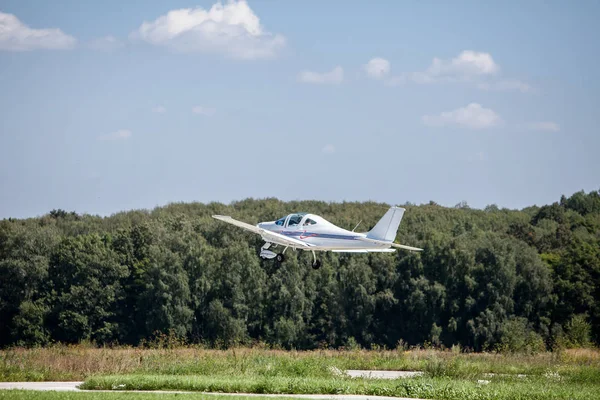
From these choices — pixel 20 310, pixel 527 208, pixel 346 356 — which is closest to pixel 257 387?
pixel 346 356

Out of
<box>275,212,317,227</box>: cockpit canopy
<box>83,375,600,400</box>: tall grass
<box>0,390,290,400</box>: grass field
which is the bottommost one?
<box>83,375,600,400</box>: tall grass

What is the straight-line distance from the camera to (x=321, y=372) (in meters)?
34.8

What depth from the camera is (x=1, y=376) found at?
3359 cm

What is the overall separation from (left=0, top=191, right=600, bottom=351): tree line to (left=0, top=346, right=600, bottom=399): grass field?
3422 centimetres

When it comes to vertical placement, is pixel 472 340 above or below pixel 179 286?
below

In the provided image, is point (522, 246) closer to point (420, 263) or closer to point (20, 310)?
point (420, 263)

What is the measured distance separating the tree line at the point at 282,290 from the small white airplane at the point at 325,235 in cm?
4076

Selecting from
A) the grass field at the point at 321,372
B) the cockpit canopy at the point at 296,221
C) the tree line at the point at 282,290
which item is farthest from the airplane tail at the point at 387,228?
the tree line at the point at 282,290

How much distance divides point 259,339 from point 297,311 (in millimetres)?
4766

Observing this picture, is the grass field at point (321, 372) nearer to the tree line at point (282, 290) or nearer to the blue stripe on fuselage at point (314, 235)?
the blue stripe on fuselage at point (314, 235)

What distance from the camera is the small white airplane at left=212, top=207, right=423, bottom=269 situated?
3688 cm

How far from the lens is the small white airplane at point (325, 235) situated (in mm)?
36875

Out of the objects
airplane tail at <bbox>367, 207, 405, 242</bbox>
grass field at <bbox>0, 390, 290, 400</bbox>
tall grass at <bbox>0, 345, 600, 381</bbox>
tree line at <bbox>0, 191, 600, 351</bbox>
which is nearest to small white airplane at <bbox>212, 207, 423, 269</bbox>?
airplane tail at <bbox>367, 207, 405, 242</bbox>

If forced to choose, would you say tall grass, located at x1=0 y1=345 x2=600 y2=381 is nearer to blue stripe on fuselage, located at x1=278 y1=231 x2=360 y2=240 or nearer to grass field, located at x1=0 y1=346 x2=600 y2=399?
grass field, located at x1=0 y1=346 x2=600 y2=399
